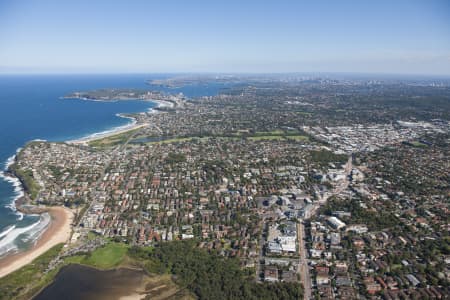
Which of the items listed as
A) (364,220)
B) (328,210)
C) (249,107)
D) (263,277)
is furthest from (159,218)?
(249,107)

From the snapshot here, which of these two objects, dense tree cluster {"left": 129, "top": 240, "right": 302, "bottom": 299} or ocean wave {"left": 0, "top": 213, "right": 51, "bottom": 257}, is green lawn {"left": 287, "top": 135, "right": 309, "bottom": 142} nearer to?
dense tree cluster {"left": 129, "top": 240, "right": 302, "bottom": 299}

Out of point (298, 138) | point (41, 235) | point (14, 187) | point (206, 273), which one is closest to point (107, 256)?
point (41, 235)

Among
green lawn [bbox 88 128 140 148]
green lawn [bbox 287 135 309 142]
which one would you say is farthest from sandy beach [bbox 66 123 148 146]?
green lawn [bbox 287 135 309 142]

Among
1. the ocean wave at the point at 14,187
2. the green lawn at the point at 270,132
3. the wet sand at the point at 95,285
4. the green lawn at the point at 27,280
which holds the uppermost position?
the green lawn at the point at 270,132

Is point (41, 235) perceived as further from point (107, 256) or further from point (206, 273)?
point (206, 273)

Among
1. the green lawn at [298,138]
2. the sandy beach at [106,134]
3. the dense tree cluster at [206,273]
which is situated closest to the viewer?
the dense tree cluster at [206,273]

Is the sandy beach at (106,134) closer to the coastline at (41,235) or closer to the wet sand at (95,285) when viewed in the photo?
the coastline at (41,235)

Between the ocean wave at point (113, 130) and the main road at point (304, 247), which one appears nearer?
the main road at point (304, 247)

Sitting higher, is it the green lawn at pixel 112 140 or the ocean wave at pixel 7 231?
the green lawn at pixel 112 140

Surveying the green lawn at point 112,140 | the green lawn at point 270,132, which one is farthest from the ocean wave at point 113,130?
the green lawn at point 270,132
